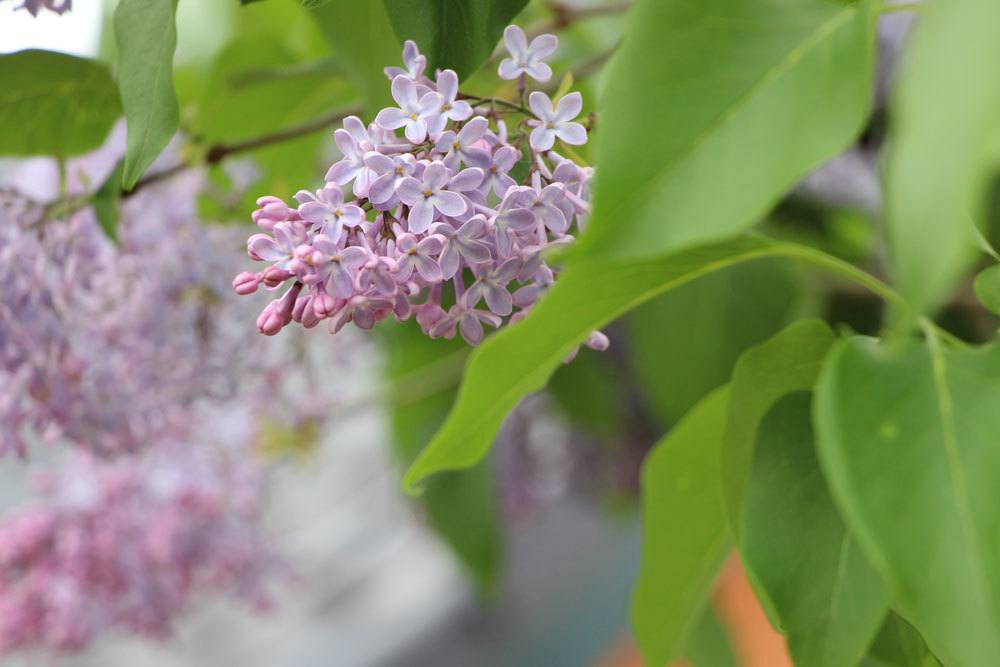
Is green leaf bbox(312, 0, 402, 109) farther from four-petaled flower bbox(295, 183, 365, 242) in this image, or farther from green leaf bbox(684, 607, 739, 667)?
green leaf bbox(684, 607, 739, 667)

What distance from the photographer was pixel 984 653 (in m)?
0.17

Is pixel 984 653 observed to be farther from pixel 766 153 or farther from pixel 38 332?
pixel 38 332

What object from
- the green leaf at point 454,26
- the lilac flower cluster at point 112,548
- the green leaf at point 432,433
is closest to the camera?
the green leaf at point 454,26

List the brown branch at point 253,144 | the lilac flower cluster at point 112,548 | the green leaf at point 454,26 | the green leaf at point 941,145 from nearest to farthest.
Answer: the green leaf at point 941,145
the green leaf at point 454,26
the brown branch at point 253,144
the lilac flower cluster at point 112,548

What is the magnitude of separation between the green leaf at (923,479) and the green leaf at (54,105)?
0.73 feet

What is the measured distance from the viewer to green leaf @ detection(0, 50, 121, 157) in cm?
31

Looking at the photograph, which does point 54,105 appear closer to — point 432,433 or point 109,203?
point 109,203

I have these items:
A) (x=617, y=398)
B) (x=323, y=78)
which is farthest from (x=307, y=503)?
(x=323, y=78)

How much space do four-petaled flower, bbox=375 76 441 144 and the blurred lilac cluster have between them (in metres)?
0.13

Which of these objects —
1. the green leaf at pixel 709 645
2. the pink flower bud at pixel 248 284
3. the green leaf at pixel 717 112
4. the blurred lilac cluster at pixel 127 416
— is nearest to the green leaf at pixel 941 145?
the green leaf at pixel 717 112

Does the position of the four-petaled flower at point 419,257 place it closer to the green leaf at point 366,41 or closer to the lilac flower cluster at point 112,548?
the green leaf at point 366,41

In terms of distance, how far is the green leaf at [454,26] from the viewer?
0.77ft

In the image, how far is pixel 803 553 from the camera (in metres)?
0.23

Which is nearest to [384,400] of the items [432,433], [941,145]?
[432,433]
